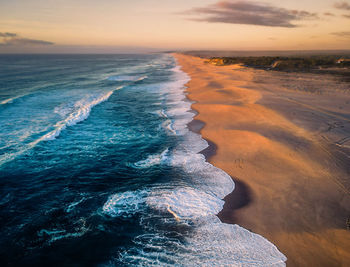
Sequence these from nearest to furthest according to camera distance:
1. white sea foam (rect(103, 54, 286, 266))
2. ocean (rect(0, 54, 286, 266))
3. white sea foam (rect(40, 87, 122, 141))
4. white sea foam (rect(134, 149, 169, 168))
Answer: white sea foam (rect(103, 54, 286, 266)) → ocean (rect(0, 54, 286, 266)) → white sea foam (rect(134, 149, 169, 168)) → white sea foam (rect(40, 87, 122, 141))

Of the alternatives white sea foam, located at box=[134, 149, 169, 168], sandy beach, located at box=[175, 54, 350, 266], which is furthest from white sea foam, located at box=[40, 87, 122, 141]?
sandy beach, located at box=[175, 54, 350, 266]

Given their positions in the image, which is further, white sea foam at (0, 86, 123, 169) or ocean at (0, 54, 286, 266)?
white sea foam at (0, 86, 123, 169)

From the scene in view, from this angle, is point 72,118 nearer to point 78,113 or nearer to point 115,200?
point 78,113

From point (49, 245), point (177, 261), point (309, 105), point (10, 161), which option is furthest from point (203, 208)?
point (309, 105)

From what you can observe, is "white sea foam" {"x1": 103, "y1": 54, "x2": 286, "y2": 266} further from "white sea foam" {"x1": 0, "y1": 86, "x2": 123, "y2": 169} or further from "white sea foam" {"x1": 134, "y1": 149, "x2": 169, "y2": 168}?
"white sea foam" {"x1": 0, "y1": 86, "x2": 123, "y2": 169}

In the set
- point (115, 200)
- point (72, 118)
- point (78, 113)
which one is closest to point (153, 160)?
point (115, 200)

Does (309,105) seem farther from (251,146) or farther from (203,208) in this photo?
(203,208)
